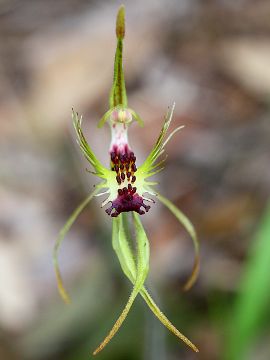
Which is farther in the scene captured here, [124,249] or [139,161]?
[139,161]

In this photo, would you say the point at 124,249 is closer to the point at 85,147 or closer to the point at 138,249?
the point at 138,249

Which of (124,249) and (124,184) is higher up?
(124,184)

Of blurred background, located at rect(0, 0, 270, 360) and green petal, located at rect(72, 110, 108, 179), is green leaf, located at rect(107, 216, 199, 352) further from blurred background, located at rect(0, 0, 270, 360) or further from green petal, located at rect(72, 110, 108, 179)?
blurred background, located at rect(0, 0, 270, 360)

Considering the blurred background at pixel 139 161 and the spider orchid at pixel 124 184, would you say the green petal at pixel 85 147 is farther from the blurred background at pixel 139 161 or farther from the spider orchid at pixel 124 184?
the blurred background at pixel 139 161

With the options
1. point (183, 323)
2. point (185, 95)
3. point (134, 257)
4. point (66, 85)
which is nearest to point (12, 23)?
point (66, 85)

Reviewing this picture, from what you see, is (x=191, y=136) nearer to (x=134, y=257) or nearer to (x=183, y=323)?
(x=183, y=323)

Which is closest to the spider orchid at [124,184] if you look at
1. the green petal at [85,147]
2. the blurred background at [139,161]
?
the green petal at [85,147]

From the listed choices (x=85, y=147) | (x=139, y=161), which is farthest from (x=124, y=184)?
(x=139, y=161)

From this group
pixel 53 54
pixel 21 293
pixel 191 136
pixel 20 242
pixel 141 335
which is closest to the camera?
pixel 141 335
